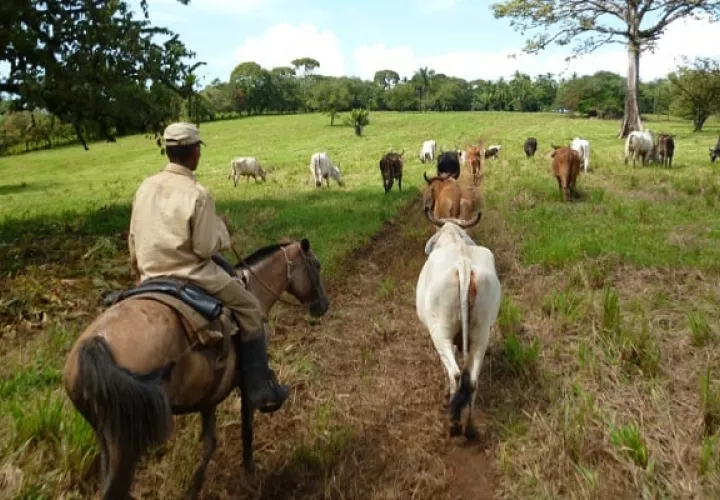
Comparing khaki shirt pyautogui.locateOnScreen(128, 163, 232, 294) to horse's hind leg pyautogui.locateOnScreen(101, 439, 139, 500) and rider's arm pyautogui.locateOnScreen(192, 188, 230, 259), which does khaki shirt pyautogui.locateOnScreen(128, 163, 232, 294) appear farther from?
horse's hind leg pyautogui.locateOnScreen(101, 439, 139, 500)

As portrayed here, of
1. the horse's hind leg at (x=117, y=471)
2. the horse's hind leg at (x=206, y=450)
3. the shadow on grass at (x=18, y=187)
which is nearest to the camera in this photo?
the horse's hind leg at (x=117, y=471)

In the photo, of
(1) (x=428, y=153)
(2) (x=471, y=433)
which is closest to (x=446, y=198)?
(2) (x=471, y=433)

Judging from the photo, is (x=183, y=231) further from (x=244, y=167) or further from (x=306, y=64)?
(x=306, y=64)

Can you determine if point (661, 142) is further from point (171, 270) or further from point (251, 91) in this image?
point (251, 91)

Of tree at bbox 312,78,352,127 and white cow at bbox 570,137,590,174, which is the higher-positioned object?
tree at bbox 312,78,352,127

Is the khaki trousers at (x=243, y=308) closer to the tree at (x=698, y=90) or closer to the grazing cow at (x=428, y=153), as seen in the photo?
the grazing cow at (x=428, y=153)

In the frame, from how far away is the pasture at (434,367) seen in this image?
403 centimetres

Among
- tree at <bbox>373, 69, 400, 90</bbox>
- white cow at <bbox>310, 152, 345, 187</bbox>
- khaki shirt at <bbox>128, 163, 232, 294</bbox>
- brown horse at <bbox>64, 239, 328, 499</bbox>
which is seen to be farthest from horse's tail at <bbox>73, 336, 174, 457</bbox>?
tree at <bbox>373, 69, 400, 90</bbox>

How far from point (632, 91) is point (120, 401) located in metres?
37.5

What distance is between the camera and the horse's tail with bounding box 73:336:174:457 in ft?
9.53

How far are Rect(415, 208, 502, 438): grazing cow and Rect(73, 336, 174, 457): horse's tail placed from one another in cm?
243

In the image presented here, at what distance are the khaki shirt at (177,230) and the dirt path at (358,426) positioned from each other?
1591 mm

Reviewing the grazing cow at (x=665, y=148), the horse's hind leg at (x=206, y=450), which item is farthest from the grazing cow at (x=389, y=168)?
the horse's hind leg at (x=206, y=450)

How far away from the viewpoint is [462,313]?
4.67 m
